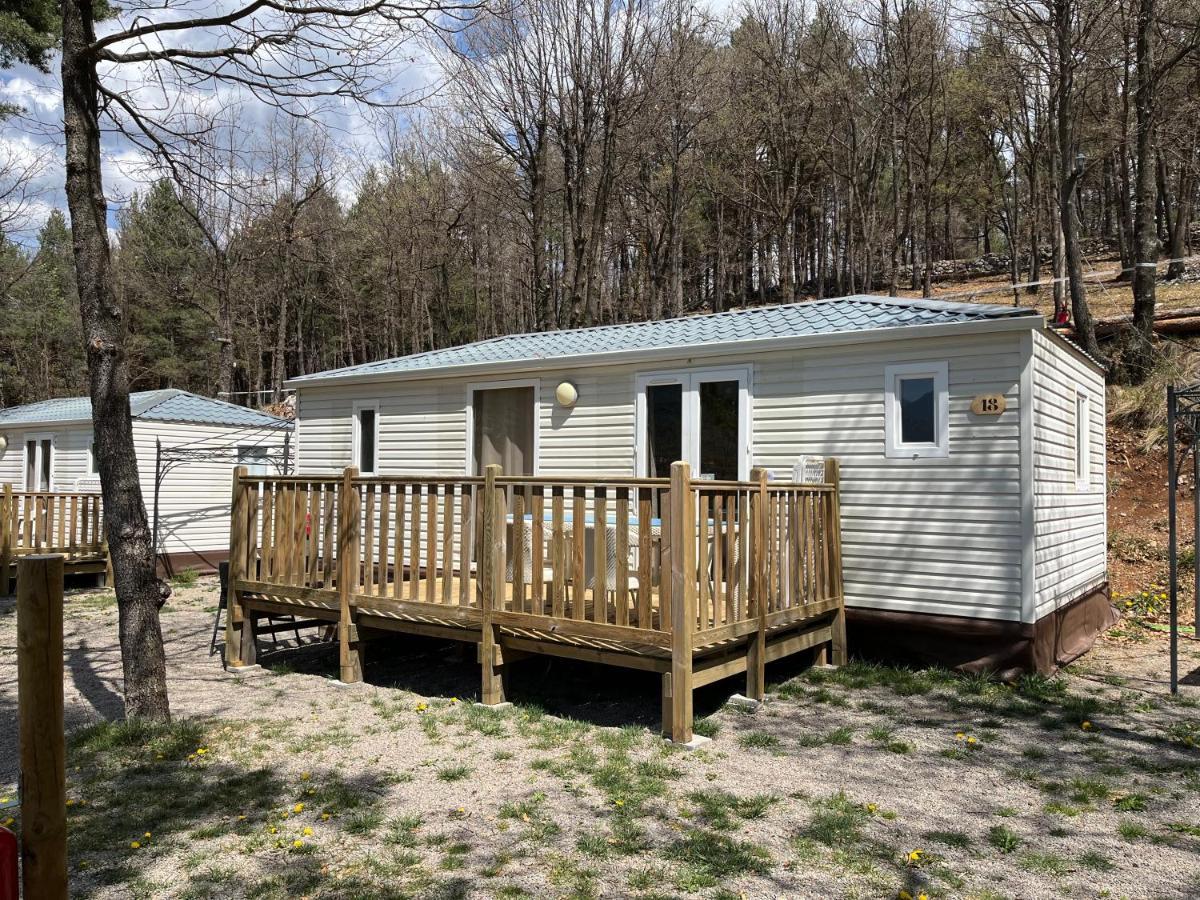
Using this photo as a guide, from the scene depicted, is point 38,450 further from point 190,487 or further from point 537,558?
point 537,558

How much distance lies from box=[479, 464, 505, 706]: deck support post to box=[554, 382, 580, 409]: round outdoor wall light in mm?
2713

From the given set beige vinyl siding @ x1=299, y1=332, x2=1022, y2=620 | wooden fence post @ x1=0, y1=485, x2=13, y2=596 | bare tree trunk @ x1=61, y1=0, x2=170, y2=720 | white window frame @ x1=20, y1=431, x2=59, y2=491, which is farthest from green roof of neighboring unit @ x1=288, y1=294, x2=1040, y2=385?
white window frame @ x1=20, y1=431, x2=59, y2=491

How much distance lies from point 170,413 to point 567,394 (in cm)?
901

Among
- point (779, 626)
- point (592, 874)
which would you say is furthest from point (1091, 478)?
point (592, 874)

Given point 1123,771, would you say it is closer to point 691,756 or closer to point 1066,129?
point 691,756

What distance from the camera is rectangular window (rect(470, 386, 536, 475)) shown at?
349 inches

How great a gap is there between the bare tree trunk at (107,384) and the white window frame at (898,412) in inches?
213

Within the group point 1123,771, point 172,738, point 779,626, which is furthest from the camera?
point 779,626

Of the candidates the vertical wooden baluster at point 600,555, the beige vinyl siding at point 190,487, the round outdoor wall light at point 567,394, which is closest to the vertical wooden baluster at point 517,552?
the vertical wooden baluster at point 600,555

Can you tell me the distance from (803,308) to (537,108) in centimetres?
999

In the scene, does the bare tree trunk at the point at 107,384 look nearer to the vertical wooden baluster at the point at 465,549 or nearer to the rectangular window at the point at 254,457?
the vertical wooden baluster at the point at 465,549

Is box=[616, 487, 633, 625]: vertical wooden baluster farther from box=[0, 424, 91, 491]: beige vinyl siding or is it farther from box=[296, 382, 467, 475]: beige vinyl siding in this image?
box=[0, 424, 91, 491]: beige vinyl siding

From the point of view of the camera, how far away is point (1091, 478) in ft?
27.3

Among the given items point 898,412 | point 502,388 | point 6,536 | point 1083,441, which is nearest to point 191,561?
point 6,536
